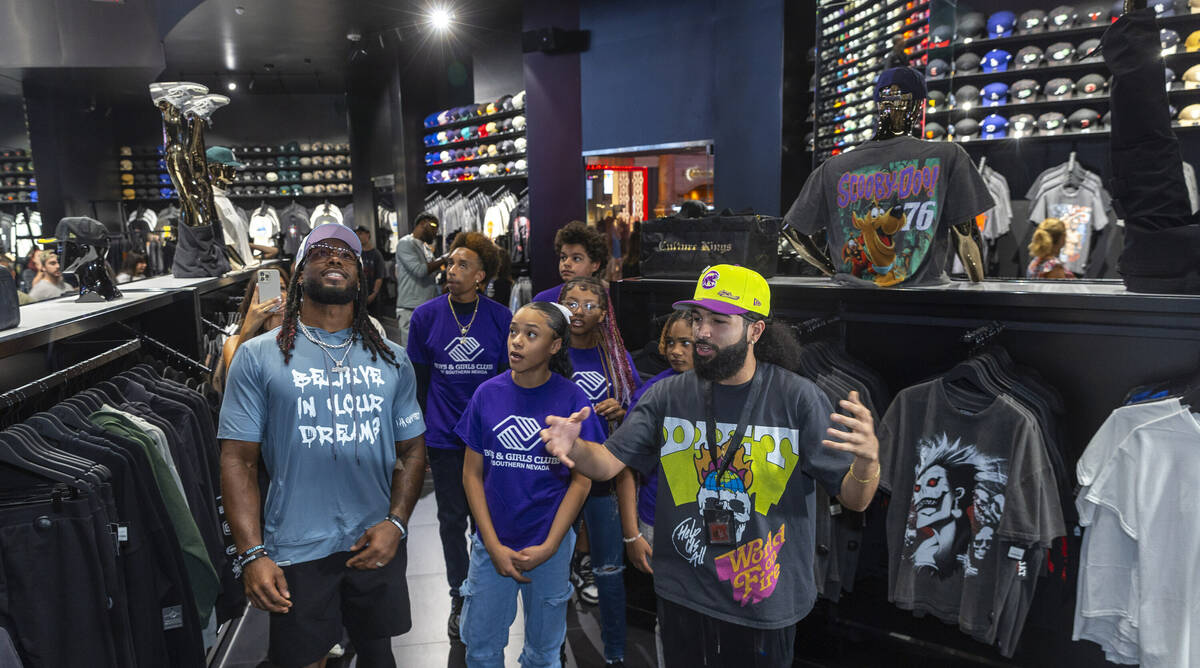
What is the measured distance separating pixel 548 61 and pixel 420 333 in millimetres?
5336

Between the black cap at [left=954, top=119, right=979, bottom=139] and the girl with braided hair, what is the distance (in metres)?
5.09

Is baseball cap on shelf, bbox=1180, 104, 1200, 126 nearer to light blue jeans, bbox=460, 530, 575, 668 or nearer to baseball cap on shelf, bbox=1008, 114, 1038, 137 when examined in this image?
baseball cap on shelf, bbox=1008, 114, 1038, 137

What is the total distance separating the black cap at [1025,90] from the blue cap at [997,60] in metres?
0.18

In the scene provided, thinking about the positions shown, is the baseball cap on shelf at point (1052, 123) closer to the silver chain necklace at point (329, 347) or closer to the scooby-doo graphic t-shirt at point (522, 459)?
the scooby-doo graphic t-shirt at point (522, 459)

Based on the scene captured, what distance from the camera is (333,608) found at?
80.4 inches

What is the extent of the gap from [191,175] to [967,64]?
6351mm

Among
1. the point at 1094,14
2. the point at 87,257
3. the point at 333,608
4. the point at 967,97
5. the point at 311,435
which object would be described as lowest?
the point at 333,608

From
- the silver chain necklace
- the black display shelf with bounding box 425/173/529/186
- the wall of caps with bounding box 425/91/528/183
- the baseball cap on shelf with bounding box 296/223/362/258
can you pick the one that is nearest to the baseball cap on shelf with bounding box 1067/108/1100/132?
the wall of caps with bounding box 425/91/528/183

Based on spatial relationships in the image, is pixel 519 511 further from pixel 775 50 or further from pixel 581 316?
pixel 775 50

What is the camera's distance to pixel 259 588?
1.92 meters

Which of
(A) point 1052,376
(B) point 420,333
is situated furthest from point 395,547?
(A) point 1052,376

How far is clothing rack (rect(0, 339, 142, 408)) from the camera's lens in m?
1.97

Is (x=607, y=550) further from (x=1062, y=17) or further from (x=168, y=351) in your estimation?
(x=1062, y=17)

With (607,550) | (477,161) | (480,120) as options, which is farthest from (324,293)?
(477,161)
